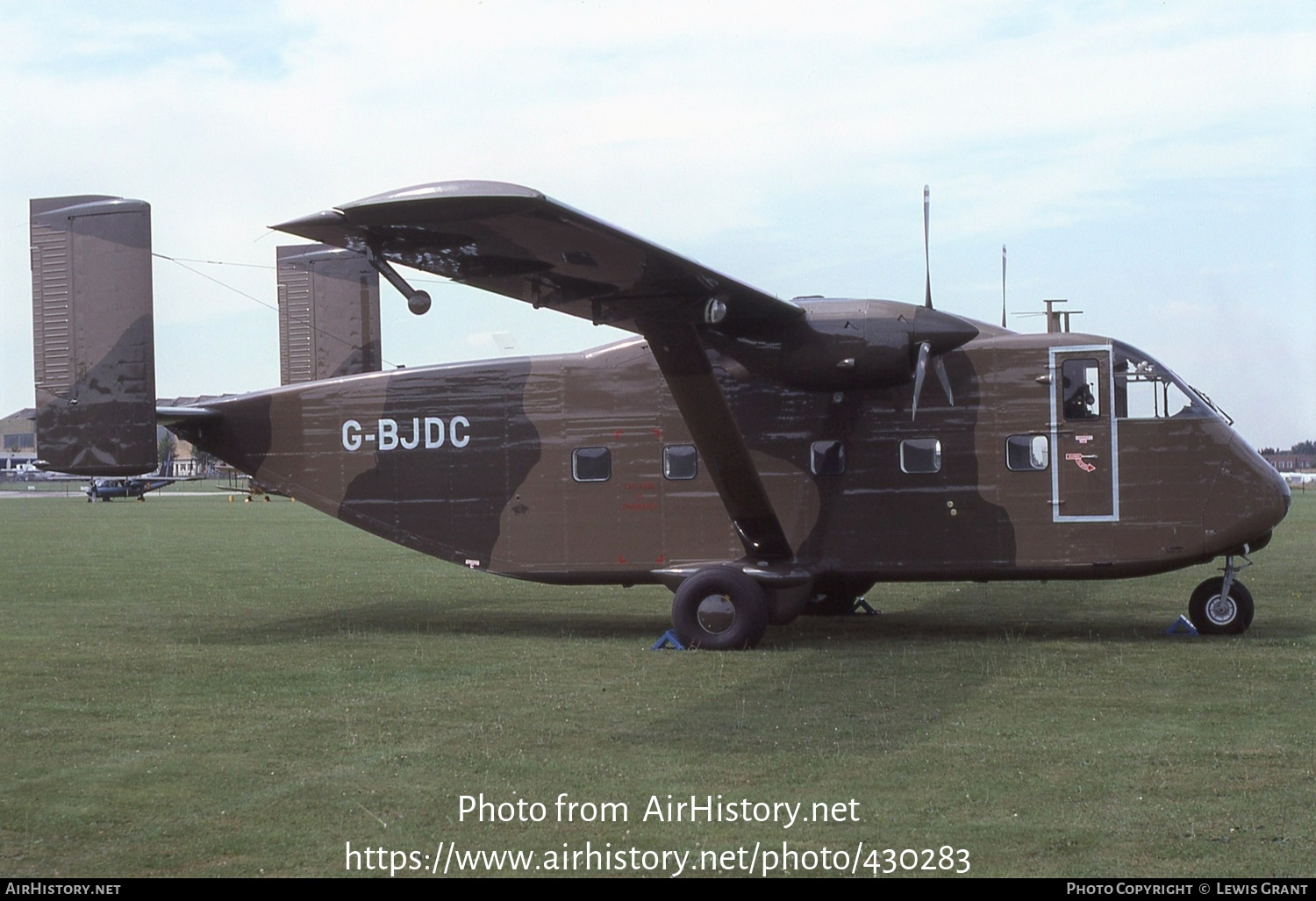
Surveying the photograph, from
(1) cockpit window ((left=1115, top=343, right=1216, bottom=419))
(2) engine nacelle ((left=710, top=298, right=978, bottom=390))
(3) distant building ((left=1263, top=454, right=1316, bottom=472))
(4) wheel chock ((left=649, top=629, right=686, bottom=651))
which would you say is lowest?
(3) distant building ((left=1263, top=454, right=1316, bottom=472))

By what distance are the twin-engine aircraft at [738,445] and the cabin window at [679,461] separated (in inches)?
1.3

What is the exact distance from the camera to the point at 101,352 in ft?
47.8

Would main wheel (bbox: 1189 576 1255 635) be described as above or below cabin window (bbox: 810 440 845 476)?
below

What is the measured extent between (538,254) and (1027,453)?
248 inches

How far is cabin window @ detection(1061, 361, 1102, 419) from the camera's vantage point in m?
13.5

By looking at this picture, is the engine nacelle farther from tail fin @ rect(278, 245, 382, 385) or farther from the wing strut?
tail fin @ rect(278, 245, 382, 385)

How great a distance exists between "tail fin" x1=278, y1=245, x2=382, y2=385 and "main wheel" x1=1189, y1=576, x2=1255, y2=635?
11736 millimetres

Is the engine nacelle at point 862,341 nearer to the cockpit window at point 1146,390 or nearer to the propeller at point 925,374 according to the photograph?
the propeller at point 925,374

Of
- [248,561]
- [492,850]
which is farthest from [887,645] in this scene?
[248,561]

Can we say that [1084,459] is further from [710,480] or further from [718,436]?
[710,480]

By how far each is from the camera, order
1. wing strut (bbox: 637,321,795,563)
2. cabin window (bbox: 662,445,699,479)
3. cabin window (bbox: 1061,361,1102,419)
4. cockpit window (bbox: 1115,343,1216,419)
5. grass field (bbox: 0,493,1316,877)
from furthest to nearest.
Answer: cabin window (bbox: 662,445,699,479)
cabin window (bbox: 1061,361,1102,419)
cockpit window (bbox: 1115,343,1216,419)
wing strut (bbox: 637,321,795,563)
grass field (bbox: 0,493,1316,877)

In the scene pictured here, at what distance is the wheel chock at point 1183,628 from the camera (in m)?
13.8

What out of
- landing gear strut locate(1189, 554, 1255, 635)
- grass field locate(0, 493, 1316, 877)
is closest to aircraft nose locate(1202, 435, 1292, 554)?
landing gear strut locate(1189, 554, 1255, 635)
